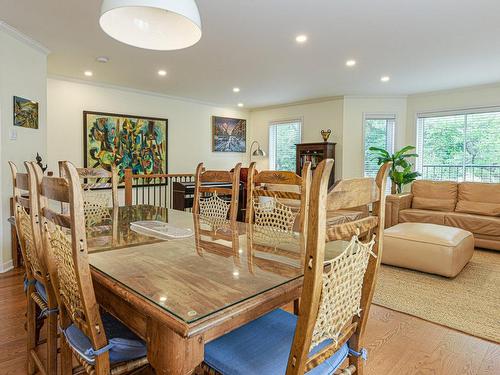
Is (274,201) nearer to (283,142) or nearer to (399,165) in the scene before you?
(399,165)

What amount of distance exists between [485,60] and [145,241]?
16.0 ft

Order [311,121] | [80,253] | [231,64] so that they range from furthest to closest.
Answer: [311,121] → [231,64] → [80,253]

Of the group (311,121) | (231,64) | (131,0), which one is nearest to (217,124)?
(311,121)

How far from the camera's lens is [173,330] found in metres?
0.79

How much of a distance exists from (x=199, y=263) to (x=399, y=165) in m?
5.57

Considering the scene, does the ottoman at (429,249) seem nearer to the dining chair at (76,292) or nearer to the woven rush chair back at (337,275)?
the woven rush chair back at (337,275)

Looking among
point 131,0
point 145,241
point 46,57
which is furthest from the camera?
point 46,57

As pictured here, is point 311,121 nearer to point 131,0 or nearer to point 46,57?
point 46,57

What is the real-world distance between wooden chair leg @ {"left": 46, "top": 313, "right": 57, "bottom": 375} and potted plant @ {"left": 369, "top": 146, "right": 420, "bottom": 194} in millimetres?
5576

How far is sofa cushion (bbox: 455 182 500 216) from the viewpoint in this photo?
181 inches

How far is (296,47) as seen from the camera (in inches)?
153

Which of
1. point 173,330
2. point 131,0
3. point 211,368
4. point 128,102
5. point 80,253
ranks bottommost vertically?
point 211,368

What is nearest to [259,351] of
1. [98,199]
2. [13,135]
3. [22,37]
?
[98,199]

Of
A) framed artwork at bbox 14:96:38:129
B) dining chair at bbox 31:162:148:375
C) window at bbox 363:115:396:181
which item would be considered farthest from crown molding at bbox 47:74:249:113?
dining chair at bbox 31:162:148:375
